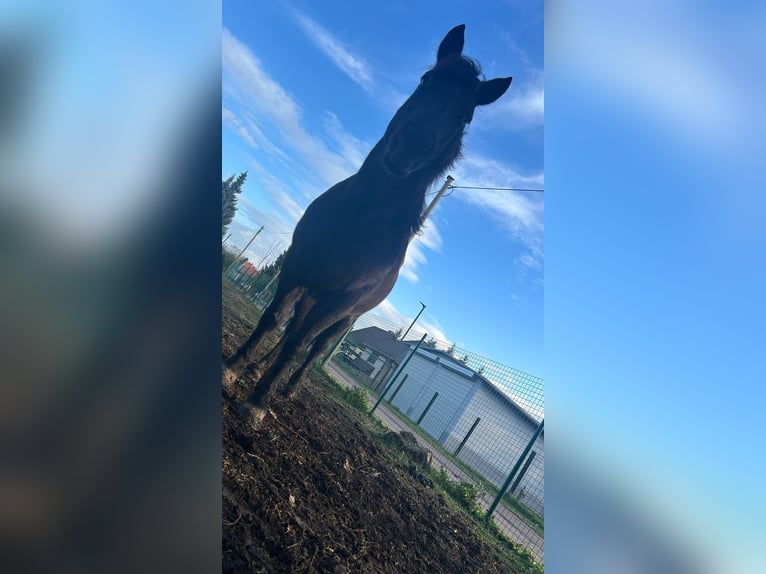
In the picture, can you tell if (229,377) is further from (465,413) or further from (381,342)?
(465,413)

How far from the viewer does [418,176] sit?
5.15 feet

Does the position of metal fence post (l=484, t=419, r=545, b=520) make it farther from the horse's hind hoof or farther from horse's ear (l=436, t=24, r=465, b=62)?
horse's ear (l=436, t=24, r=465, b=62)

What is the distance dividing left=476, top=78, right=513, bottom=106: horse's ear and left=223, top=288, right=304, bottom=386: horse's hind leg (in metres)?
1.17

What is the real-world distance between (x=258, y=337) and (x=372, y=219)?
670 mm

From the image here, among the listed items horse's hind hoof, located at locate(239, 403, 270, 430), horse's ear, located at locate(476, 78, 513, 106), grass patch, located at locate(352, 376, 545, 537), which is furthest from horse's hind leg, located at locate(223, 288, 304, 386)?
horse's ear, located at locate(476, 78, 513, 106)

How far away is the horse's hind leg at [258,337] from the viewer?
56.8 inches

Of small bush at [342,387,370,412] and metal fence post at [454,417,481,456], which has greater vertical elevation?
metal fence post at [454,417,481,456]

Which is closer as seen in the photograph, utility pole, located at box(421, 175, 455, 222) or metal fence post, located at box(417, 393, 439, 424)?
utility pole, located at box(421, 175, 455, 222)

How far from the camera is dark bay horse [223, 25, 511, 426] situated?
4.85 feet

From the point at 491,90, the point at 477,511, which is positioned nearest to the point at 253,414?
the point at 477,511

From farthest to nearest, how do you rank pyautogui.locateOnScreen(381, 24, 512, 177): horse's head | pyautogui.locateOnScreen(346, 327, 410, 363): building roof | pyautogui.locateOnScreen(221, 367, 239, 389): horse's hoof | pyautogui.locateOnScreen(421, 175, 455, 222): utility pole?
pyautogui.locateOnScreen(346, 327, 410, 363): building roof, pyautogui.locateOnScreen(421, 175, 455, 222): utility pole, pyautogui.locateOnScreen(381, 24, 512, 177): horse's head, pyautogui.locateOnScreen(221, 367, 239, 389): horse's hoof
